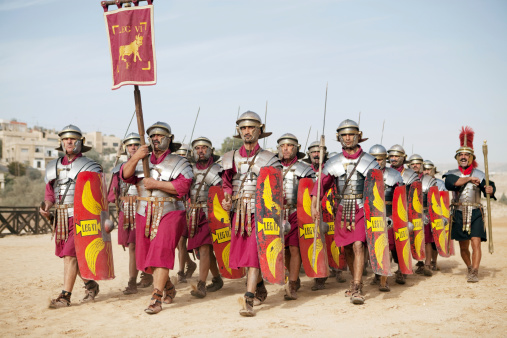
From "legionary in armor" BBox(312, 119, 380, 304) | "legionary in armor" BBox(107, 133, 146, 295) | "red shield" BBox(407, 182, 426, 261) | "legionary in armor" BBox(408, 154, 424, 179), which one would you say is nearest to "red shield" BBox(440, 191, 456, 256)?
"legionary in armor" BBox(408, 154, 424, 179)

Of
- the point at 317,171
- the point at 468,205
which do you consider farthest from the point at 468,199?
the point at 317,171

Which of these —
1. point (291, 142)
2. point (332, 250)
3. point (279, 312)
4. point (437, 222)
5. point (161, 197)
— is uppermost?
point (291, 142)

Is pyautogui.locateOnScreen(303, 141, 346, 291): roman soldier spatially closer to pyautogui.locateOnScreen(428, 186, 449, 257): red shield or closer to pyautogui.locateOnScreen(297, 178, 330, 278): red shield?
pyautogui.locateOnScreen(297, 178, 330, 278): red shield

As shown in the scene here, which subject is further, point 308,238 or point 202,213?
point 202,213

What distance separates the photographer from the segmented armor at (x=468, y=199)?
28.3ft

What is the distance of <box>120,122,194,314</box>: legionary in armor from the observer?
639 cm

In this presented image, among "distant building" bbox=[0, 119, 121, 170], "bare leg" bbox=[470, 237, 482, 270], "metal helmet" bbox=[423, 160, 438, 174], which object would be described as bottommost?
"bare leg" bbox=[470, 237, 482, 270]

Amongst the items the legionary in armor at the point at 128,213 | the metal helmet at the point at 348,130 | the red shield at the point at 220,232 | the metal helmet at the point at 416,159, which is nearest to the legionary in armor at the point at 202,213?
the red shield at the point at 220,232

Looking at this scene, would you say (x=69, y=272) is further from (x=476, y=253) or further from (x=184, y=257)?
(x=476, y=253)

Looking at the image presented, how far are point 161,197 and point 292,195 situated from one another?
199 centimetres

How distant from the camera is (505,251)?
44.2 ft

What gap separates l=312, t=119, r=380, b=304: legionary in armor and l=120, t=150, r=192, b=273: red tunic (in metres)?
1.67

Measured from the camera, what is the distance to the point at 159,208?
258 inches

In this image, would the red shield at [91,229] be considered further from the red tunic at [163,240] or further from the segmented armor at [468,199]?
the segmented armor at [468,199]
